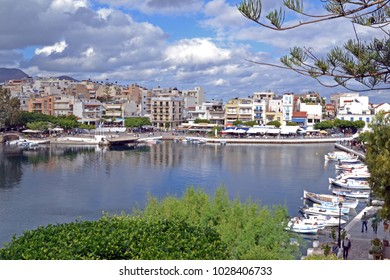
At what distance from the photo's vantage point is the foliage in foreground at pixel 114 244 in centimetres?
317

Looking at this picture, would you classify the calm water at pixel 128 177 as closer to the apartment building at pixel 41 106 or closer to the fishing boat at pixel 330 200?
the fishing boat at pixel 330 200

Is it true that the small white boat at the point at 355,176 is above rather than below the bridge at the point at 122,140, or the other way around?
below

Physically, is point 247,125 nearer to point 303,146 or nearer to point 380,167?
point 303,146

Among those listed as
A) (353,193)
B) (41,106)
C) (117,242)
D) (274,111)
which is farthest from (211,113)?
(117,242)

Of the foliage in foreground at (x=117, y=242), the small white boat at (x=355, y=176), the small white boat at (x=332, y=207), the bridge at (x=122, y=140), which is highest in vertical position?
the foliage in foreground at (x=117, y=242)

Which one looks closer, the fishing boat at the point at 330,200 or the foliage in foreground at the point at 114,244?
the foliage in foreground at the point at 114,244

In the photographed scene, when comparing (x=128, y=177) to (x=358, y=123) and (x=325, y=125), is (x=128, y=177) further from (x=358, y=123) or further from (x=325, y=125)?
(x=358, y=123)

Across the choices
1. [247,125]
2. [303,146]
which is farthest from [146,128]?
[303,146]

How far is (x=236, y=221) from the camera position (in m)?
7.71

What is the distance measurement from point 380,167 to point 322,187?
11805mm

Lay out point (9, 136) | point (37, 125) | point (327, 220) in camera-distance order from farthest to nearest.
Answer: point (37, 125)
point (9, 136)
point (327, 220)

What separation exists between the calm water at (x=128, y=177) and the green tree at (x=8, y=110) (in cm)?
700

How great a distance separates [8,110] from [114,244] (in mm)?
38882

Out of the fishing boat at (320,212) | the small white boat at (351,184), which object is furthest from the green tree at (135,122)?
the fishing boat at (320,212)
